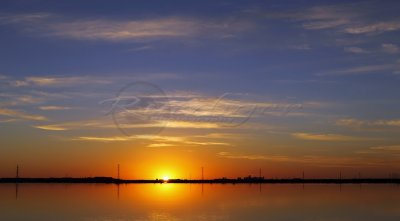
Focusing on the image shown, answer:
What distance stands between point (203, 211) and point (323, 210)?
13784 mm

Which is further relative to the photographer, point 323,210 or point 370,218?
point 323,210

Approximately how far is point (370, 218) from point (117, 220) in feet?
82.4

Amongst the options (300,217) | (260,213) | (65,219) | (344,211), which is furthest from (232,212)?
A: (65,219)

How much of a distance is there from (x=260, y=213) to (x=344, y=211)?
1027cm

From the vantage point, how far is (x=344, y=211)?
6638 centimetres

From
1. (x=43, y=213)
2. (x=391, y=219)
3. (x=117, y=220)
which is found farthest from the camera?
(x=43, y=213)

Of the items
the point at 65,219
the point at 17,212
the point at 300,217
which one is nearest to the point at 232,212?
the point at 300,217

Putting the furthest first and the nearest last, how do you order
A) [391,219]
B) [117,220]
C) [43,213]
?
[43,213]
[391,219]
[117,220]

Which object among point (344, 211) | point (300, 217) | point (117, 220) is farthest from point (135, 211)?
point (344, 211)

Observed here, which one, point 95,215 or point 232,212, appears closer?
point 95,215

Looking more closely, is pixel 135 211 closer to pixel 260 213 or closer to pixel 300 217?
pixel 260 213

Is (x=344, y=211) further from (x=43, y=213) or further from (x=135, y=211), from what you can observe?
(x=43, y=213)

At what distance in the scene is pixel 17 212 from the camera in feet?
209

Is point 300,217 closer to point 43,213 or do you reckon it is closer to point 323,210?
point 323,210
